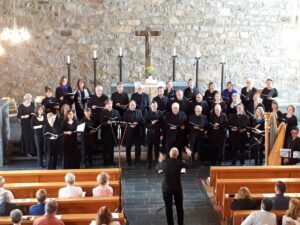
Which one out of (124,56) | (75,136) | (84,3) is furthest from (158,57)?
(75,136)

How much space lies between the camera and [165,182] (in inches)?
304

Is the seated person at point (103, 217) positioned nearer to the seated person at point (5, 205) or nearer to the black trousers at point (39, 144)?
the seated person at point (5, 205)

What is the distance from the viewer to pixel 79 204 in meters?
7.13

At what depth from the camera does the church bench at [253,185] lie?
789 centimetres

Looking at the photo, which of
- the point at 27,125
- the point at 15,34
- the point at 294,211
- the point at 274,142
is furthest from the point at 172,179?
the point at 15,34

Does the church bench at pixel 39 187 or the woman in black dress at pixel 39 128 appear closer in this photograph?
the church bench at pixel 39 187

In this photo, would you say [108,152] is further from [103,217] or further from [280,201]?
[103,217]

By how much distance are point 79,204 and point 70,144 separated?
126 inches

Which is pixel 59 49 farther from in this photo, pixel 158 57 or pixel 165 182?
pixel 165 182

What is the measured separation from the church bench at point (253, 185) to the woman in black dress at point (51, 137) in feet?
11.9

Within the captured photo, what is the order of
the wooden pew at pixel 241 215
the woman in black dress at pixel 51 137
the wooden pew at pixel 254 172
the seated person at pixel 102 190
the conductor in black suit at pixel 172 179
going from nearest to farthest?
1. the wooden pew at pixel 241 215
2. the seated person at pixel 102 190
3. the conductor in black suit at pixel 172 179
4. the wooden pew at pixel 254 172
5. the woman in black dress at pixel 51 137

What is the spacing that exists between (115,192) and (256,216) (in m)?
2.45

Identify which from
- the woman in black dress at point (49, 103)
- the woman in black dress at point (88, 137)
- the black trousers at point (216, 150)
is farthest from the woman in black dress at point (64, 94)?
the black trousers at point (216, 150)

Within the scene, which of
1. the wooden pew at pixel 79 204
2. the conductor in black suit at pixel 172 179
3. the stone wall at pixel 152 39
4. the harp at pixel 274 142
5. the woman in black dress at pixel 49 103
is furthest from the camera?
the stone wall at pixel 152 39
